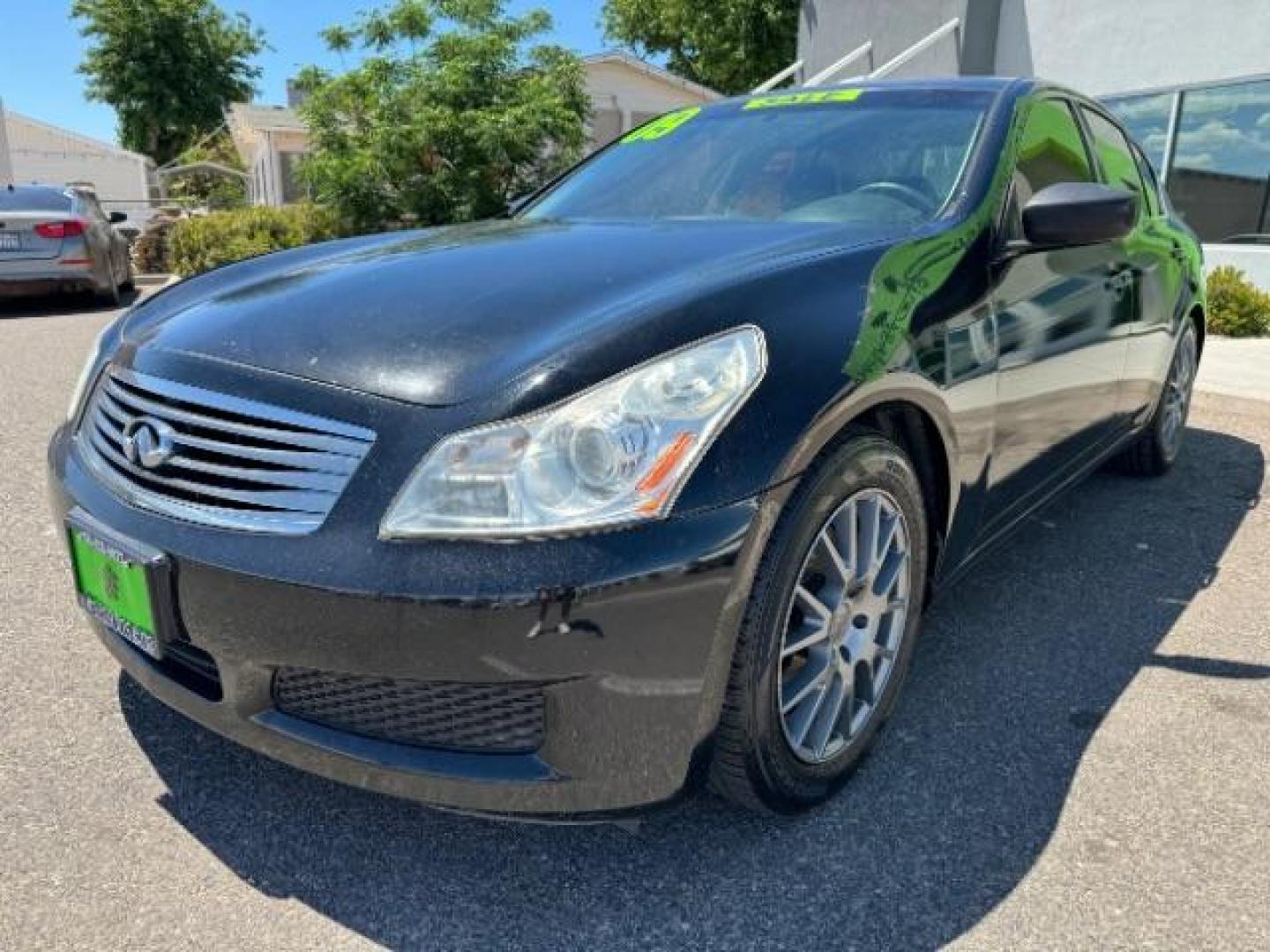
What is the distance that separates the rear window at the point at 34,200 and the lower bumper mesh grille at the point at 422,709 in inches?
401

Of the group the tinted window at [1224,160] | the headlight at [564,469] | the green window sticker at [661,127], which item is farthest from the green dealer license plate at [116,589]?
the tinted window at [1224,160]

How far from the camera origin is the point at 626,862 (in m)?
1.97

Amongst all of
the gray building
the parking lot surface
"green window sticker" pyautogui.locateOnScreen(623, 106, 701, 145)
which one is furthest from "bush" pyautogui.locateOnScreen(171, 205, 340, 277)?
the parking lot surface

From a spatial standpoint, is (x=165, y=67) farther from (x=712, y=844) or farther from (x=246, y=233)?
(x=712, y=844)

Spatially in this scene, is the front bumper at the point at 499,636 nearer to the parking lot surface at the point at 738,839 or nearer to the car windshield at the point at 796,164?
the parking lot surface at the point at 738,839

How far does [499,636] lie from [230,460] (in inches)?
23.7

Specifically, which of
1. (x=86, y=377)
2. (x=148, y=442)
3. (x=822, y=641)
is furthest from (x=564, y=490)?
(x=86, y=377)

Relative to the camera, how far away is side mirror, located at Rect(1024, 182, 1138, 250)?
2.52 metres

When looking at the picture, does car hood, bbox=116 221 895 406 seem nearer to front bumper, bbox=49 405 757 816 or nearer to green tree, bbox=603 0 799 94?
front bumper, bbox=49 405 757 816

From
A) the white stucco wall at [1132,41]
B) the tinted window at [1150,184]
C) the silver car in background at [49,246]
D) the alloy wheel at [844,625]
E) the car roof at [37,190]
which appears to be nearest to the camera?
the alloy wheel at [844,625]

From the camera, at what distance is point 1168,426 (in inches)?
175

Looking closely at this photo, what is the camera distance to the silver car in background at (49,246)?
977 cm

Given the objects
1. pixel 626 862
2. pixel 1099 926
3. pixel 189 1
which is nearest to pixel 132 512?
pixel 626 862

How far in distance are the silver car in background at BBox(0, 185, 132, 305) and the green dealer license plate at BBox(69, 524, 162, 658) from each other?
30.4 feet
